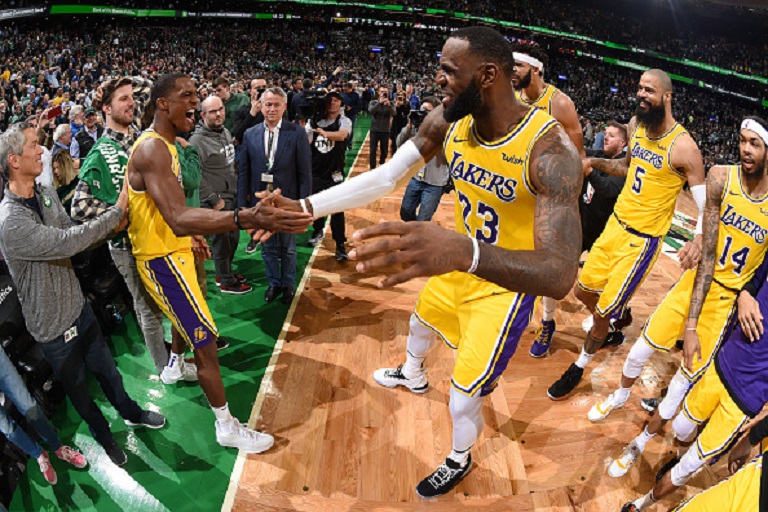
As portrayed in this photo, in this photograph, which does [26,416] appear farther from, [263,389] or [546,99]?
[546,99]

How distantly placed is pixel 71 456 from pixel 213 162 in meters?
2.85

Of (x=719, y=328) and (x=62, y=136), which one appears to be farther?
(x=62, y=136)

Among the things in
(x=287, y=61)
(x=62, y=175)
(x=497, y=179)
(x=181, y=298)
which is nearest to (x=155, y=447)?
(x=181, y=298)

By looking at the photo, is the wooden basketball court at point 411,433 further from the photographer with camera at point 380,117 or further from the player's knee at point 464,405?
the photographer with camera at point 380,117

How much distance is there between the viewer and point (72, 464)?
3.21m

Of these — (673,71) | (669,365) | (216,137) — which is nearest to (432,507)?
(669,365)

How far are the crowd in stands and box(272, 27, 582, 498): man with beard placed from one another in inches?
610

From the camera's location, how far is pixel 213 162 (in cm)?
504

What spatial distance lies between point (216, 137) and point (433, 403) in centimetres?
322

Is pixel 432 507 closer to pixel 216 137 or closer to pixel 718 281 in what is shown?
pixel 718 281

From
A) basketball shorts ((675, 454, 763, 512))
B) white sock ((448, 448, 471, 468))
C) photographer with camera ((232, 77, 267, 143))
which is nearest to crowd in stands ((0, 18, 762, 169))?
photographer with camera ((232, 77, 267, 143))

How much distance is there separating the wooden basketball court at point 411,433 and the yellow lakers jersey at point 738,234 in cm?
134

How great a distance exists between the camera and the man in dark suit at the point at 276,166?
5004mm

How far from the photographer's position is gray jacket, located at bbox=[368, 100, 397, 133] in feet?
32.2
